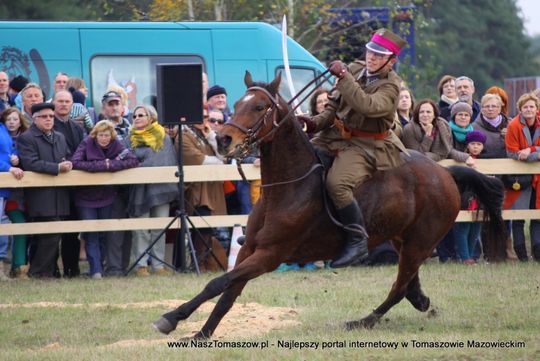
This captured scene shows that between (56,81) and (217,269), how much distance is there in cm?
358

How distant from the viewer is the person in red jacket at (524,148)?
49.9 feet

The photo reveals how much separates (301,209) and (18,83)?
7649 mm

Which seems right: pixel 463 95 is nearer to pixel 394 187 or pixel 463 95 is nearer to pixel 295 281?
pixel 295 281

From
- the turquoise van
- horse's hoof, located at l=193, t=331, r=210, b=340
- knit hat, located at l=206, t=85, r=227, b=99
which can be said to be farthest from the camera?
the turquoise van

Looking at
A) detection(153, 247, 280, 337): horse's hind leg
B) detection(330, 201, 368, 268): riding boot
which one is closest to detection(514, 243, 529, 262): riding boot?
detection(330, 201, 368, 268): riding boot

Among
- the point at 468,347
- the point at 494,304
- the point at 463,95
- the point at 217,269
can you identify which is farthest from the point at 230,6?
the point at 468,347

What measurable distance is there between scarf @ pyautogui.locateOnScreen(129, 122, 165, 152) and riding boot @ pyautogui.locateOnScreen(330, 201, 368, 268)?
5.62 metres

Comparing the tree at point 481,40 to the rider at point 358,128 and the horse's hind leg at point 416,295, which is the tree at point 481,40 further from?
the rider at point 358,128

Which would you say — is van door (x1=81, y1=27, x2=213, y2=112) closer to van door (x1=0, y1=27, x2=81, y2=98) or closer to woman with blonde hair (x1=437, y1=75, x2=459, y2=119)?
van door (x1=0, y1=27, x2=81, y2=98)

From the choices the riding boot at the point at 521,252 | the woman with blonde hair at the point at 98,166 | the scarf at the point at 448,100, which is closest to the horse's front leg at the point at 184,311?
the woman with blonde hair at the point at 98,166

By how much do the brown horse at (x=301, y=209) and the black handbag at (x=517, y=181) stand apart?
16.3ft

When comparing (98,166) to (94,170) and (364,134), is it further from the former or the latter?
(364,134)

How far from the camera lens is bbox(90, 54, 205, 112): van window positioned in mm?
16688

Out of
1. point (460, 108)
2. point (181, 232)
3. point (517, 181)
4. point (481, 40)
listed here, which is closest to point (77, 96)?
point (181, 232)
